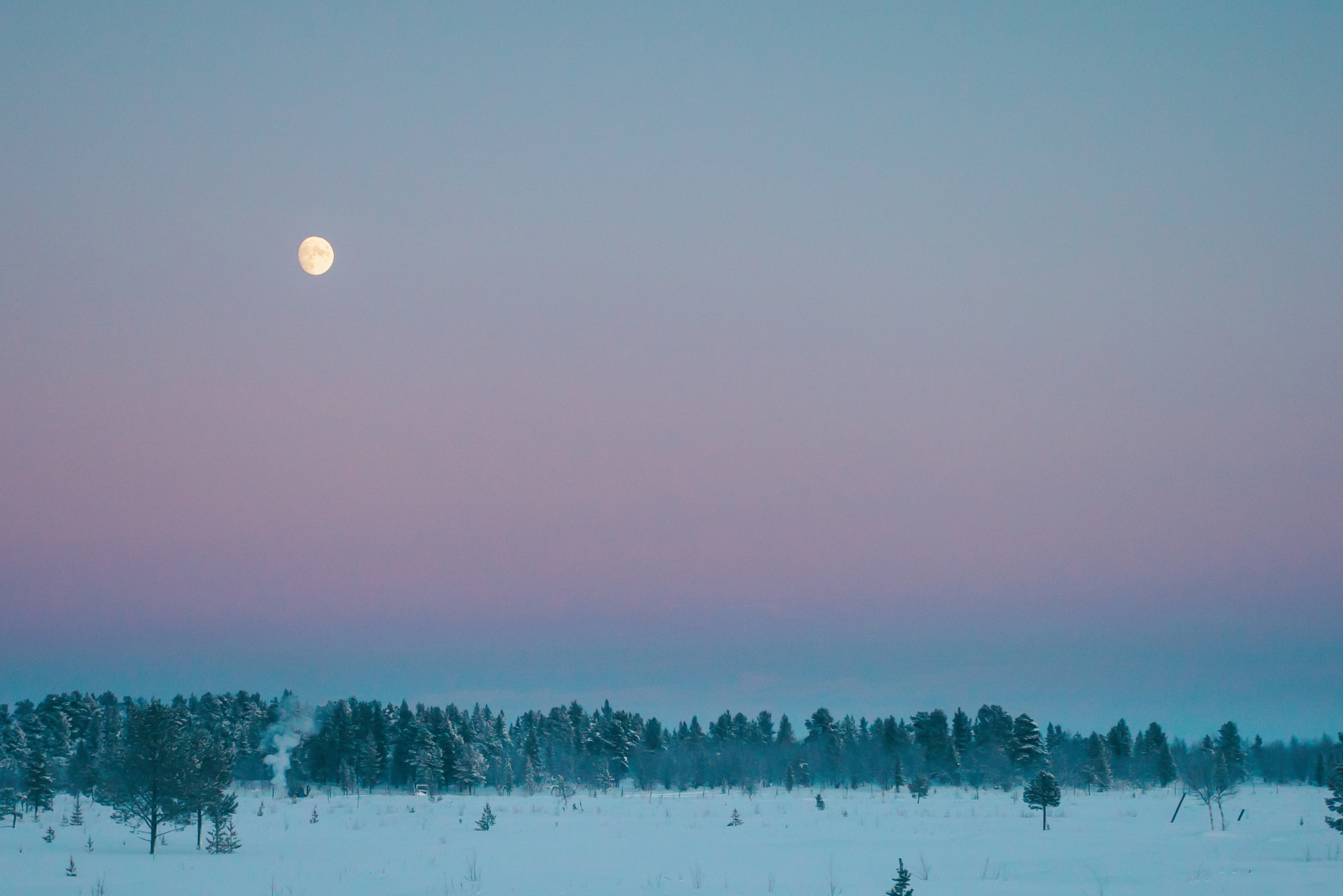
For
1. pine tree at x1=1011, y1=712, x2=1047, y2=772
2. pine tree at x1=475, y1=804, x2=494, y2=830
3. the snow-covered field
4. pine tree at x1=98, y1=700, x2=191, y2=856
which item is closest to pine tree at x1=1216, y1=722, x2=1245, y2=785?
pine tree at x1=1011, y1=712, x2=1047, y2=772

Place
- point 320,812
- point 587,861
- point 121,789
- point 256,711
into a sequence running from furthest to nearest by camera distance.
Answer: point 256,711
point 320,812
point 121,789
point 587,861

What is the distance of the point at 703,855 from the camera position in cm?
3067

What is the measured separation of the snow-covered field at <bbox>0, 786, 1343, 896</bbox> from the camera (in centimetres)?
2305

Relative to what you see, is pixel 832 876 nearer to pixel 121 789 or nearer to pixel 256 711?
pixel 121 789

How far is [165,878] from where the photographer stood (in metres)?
25.2

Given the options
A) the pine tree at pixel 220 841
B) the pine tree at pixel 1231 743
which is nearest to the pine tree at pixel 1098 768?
the pine tree at pixel 1231 743

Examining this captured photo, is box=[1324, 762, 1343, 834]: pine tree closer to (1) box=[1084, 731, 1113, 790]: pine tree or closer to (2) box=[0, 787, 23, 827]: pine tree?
(2) box=[0, 787, 23, 827]: pine tree

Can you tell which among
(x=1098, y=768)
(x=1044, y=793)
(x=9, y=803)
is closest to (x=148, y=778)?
(x=9, y=803)

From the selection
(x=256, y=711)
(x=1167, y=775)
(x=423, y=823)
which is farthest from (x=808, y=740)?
(x=423, y=823)

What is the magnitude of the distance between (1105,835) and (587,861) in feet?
69.9

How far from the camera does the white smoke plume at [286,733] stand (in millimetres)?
107312

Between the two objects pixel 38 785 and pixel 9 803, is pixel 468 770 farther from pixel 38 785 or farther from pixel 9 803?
pixel 9 803

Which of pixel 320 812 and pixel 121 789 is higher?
pixel 121 789

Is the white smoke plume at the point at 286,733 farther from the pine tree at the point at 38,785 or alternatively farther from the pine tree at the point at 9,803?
the pine tree at the point at 9,803
